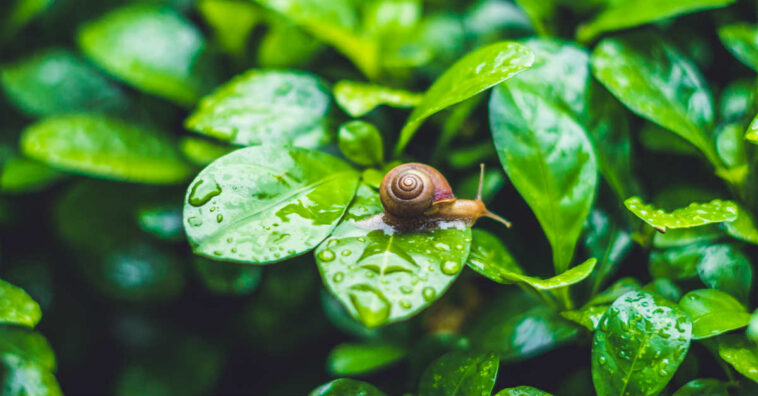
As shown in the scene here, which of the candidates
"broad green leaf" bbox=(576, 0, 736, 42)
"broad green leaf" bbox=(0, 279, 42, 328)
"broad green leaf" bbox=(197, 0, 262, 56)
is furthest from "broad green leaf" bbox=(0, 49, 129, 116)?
"broad green leaf" bbox=(576, 0, 736, 42)

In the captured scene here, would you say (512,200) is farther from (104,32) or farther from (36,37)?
(36,37)

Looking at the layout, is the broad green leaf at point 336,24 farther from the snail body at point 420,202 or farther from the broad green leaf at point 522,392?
the broad green leaf at point 522,392

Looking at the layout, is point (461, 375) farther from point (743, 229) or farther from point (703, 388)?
point (743, 229)

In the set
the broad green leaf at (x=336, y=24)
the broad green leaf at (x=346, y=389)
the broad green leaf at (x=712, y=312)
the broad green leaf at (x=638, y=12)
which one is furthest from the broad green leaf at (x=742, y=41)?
the broad green leaf at (x=346, y=389)

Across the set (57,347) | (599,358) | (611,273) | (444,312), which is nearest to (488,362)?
(599,358)

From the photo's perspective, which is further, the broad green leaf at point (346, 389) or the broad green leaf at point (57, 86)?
the broad green leaf at point (57, 86)

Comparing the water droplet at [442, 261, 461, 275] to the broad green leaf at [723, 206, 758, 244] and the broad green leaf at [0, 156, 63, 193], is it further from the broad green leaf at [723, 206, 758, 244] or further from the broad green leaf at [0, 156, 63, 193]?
the broad green leaf at [0, 156, 63, 193]
